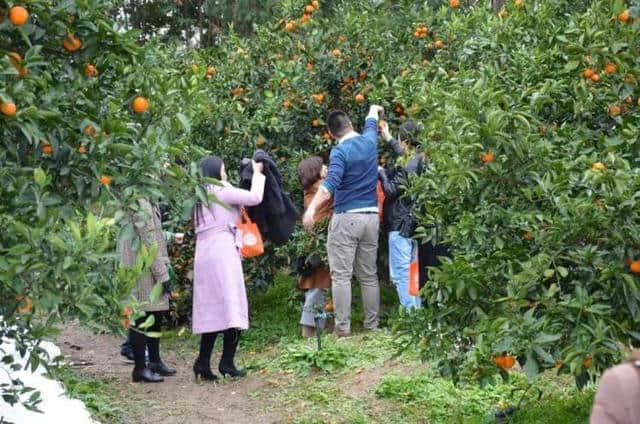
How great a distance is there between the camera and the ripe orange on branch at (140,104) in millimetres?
4430

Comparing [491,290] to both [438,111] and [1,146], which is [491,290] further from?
[1,146]

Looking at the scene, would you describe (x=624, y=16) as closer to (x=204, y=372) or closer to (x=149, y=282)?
(x=149, y=282)

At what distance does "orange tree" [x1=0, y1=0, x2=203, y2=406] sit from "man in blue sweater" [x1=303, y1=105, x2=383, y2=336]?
4239mm

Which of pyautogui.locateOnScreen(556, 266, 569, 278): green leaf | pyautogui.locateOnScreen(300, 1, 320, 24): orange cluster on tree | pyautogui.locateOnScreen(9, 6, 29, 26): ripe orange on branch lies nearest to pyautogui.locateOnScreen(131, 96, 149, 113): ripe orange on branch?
pyautogui.locateOnScreen(9, 6, 29, 26): ripe orange on branch

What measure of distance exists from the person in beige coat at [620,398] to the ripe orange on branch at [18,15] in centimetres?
232

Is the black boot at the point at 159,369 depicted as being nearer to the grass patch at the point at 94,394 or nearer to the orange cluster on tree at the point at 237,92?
the grass patch at the point at 94,394

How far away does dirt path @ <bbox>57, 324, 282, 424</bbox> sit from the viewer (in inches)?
286

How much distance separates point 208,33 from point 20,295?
1473 centimetres

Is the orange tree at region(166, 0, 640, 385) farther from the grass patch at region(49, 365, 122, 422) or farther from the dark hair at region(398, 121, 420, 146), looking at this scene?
the grass patch at region(49, 365, 122, 422)

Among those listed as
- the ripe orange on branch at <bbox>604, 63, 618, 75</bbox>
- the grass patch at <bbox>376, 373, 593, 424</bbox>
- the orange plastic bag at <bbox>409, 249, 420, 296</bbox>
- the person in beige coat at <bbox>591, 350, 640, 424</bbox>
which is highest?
the ripe orange on branch at <bbox>604, 63, 618, 75</bbox>

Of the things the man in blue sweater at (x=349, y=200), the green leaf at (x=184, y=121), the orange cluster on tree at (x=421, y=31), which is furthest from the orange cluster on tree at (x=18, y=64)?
the orange cluster on tree at (x=421, y=31)

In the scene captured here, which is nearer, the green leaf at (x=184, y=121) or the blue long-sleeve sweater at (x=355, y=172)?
the green leaf at (x=184, y=121)

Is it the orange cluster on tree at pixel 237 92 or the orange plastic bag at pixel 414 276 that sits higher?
the orange cluster on tree at pixel 237 92

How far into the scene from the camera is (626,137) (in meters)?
5.14
